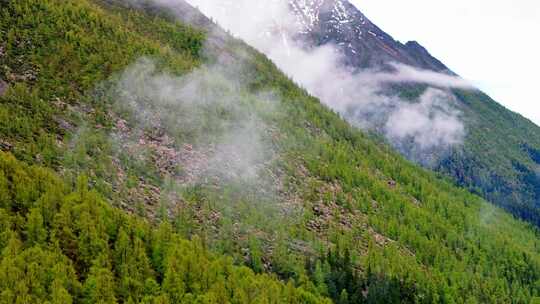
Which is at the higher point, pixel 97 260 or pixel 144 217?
pixel 97 260

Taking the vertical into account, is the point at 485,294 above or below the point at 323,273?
above

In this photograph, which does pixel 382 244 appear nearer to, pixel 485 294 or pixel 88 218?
pixel 485 294

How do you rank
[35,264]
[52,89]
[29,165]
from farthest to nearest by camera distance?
[52,89] < [29,165] < [35,264]

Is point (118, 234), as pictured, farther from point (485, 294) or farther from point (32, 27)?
point (485, 294)

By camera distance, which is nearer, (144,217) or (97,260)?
(97,260)

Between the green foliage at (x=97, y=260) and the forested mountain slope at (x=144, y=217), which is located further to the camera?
the forested mountain slope at (x=144, y=217)

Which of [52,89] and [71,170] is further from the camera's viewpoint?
[52,89]

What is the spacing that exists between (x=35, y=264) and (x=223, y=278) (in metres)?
37.4

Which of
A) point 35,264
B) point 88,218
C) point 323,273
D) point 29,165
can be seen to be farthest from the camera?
point 323,273

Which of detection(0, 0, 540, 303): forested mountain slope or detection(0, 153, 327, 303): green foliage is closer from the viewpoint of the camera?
detection(0, 153, 327, 303): green foliage

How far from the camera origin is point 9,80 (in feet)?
555

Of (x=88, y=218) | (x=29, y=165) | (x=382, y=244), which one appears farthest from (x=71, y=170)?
(x=382, y=244)

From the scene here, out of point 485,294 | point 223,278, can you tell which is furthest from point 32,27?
point 485,294

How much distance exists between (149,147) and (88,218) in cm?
5425
